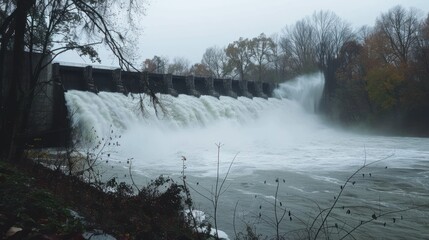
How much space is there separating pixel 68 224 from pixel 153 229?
1578mm

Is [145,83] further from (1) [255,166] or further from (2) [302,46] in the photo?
(2) [302,46]

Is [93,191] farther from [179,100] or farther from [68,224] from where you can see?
[179,100]

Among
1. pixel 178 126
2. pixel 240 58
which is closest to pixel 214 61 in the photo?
pixel 240 58

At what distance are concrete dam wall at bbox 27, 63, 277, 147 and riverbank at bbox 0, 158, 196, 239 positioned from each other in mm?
2708

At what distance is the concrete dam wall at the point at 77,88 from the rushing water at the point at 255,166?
0.72 meters

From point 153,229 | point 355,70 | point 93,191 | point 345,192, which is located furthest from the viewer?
point 355,70

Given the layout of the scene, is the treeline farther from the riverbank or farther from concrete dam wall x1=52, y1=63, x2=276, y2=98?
the riverbank

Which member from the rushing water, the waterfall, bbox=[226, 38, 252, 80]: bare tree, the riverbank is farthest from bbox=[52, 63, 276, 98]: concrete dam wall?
bbox=[226, 38, 252, 80]: bare tree

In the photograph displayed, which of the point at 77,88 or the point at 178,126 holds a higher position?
the point at 77,88

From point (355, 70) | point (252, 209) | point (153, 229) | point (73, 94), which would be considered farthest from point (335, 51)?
point (153, 229)

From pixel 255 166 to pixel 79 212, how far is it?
439 inches

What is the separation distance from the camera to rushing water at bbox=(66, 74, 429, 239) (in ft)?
24.8

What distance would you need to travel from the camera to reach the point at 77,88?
943 inches

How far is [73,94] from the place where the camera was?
70.7 ft
